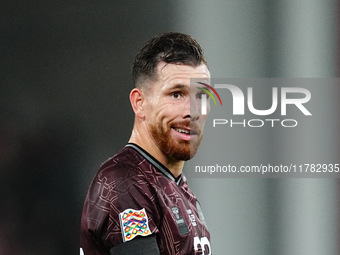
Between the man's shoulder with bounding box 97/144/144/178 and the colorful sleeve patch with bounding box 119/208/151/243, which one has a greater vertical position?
the man's shoulder with bounding box 97/144/144/178

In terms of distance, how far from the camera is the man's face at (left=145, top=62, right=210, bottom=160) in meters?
1.91

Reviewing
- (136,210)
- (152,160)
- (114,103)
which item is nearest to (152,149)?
(152,160)

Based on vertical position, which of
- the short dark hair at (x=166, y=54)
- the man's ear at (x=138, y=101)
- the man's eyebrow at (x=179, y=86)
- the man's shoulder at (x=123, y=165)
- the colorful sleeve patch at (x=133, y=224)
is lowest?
the colorful sleeve patch at (x=133, y=224)

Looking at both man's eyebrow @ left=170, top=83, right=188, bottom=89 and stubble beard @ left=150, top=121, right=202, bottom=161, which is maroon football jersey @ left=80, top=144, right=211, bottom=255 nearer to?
stubble beard @ left=150, top=121, right=202, bottom=161

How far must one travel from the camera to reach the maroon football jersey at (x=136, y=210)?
1717 millimetres

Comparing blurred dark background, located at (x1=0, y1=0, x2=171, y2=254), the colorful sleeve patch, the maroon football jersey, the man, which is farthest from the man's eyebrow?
blurred dark background, located at (x1=0, y1=0, x2=171, y2=254)

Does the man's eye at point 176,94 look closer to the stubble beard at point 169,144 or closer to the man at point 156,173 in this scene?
the man at point 156,173

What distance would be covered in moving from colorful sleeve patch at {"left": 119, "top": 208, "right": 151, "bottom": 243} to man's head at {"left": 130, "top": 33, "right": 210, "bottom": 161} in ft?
0.99

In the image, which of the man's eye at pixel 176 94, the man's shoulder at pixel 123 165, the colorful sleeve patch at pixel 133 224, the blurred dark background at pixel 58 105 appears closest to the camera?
the colorful sleeve patch at pixel 133 224

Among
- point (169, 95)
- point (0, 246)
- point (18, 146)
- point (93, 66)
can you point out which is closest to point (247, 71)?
point (93, 66)

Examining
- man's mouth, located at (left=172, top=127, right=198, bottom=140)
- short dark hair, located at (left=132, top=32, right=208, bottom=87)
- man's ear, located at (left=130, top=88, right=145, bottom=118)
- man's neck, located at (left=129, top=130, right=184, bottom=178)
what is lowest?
man's neck, located at (left=129, top=130, right=184, bottom=178)

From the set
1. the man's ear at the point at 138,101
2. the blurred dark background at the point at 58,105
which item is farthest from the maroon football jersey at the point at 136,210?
the blurred dark background at the point at 58,105

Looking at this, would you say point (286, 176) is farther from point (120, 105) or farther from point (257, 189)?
point (120, 105)

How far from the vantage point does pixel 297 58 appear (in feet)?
8.86
